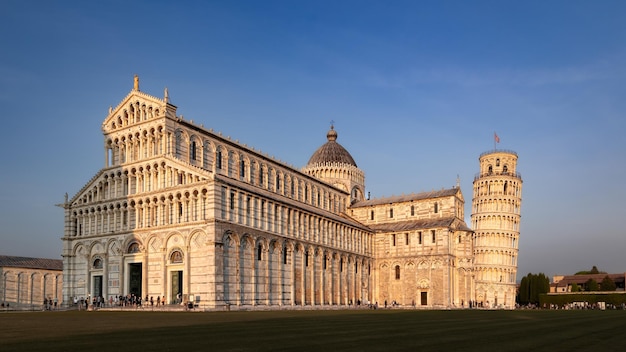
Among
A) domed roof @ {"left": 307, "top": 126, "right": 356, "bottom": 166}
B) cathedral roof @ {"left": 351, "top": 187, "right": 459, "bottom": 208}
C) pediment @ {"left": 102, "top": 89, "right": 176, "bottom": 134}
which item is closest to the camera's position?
pediment @ {"left": 102, "top": 89, "right": 176, "bottom": 134}

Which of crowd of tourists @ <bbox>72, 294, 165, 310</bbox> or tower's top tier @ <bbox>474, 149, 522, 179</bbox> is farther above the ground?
tower's top tier @ <bbox>474, 149, 522, 179</bbox>

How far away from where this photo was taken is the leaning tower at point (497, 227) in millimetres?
113125

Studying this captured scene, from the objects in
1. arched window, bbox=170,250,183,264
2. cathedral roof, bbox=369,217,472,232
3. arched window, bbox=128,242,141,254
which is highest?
cathedral roof, bbox=369,217,472,232

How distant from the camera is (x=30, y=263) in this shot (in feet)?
282

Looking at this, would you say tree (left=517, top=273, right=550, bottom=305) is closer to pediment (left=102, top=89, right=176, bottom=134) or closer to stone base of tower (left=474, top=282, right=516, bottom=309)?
stone base of tower (left=474, top=282, right=516, bottom=309)

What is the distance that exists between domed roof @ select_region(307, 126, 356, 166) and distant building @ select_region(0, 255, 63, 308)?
44.4m

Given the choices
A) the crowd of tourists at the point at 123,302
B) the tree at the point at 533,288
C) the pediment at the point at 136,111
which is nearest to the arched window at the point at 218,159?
the pediment at the point at 136,111

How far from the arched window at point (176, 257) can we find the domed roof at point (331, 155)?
152 feet

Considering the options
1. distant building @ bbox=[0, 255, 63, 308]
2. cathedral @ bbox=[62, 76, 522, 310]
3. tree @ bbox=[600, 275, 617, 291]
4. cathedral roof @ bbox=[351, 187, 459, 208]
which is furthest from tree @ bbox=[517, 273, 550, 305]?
distant building @ bbox=[0, 255, 63, 308]

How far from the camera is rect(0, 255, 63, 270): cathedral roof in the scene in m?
81.8

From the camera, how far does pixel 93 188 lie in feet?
214

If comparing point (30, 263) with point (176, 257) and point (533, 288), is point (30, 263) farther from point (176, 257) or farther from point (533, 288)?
point (533, 288)

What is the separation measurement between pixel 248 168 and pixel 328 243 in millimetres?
14527

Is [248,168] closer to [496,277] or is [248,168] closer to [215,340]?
[215,340]
